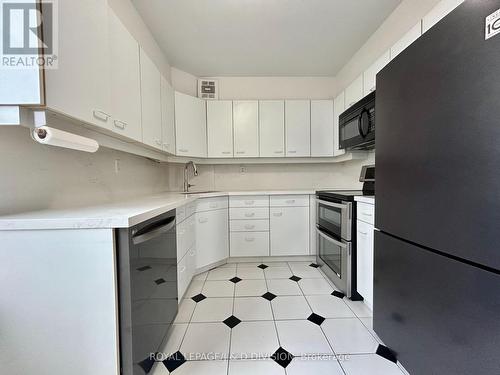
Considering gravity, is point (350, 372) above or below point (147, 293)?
below

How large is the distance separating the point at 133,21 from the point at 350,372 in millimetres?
2921

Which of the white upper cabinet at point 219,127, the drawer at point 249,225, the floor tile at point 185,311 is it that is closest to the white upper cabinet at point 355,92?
the white upper cabinet at point 219,127

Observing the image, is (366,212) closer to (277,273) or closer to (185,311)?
(277,273)

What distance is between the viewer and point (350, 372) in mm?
1094

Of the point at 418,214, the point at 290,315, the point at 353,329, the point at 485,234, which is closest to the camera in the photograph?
the point at 485,234

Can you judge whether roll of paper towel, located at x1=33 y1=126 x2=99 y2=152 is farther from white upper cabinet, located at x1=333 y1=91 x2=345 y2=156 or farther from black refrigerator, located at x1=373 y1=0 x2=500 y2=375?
white upper cabinet, located at x1=333 y1=91 x2=345 y2=156

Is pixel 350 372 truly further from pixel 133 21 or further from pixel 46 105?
pixel 133 21

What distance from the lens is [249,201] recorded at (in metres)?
2.56

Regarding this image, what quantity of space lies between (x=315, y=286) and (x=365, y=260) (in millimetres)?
635

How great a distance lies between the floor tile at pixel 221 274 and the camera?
221cm

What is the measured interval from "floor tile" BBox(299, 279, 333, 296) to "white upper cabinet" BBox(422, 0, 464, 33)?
210 centimetres

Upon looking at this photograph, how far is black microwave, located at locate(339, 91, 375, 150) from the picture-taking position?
1.73 m

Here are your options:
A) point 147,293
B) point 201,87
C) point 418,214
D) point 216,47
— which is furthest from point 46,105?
point 201,87

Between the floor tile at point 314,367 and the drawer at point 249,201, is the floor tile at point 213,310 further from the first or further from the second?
the drawer at point 249,201
